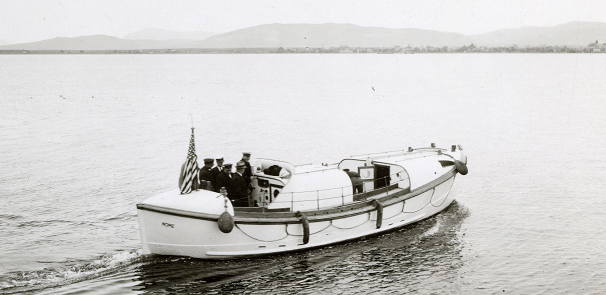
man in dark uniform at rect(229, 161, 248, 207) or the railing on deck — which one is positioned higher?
man in dark uniform at rect(229, 161, 248, 207)

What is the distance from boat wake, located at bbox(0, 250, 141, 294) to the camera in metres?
13.5

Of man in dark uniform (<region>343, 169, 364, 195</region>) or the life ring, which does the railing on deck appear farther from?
the life ring

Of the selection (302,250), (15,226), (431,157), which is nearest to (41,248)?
(15,226)

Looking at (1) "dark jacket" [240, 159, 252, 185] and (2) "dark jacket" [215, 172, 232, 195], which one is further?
(1) "dark jacket" [240, 159, 252, 185]

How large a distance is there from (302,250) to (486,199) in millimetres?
11427

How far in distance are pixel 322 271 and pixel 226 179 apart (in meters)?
3.96

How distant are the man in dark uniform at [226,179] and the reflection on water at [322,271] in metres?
2.20

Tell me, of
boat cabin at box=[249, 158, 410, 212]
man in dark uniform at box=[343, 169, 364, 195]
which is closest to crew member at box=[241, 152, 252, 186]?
boat cabin at box=[249, 158, 410, 212]

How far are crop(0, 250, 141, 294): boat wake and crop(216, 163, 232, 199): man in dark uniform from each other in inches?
127

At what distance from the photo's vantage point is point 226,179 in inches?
620

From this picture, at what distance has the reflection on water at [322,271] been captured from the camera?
46.1ft

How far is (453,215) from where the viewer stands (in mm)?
21312

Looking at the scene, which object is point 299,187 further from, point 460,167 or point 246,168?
point 460,167

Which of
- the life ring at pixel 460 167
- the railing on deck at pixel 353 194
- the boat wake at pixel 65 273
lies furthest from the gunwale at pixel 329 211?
the boat wake at pixel 65 273
